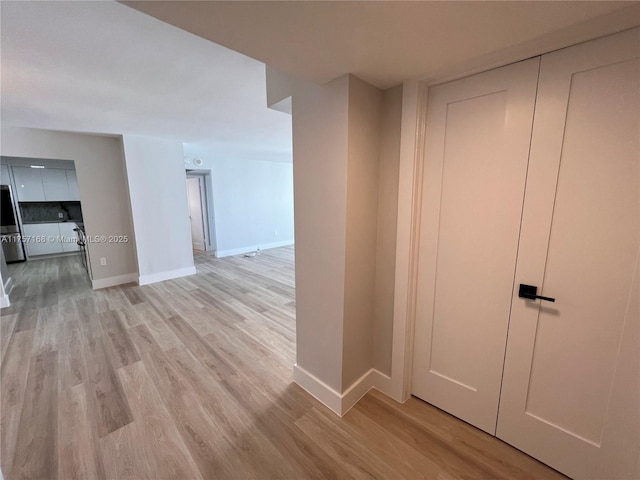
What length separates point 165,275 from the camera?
4562 mm

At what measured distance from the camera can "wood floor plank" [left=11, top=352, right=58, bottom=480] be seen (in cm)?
139

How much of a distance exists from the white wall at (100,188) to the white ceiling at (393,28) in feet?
13.8

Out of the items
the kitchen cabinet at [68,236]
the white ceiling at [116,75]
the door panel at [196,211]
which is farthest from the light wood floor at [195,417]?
the kitchen cabinet at [68,236]

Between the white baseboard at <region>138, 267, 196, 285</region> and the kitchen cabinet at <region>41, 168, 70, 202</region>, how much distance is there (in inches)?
180

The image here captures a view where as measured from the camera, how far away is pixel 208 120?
10.5 ft

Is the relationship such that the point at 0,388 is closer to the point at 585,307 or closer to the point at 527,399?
the point at 527,399

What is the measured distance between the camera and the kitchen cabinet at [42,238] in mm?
6031

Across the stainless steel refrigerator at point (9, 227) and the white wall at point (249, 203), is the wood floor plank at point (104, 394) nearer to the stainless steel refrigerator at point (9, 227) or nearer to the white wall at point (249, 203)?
the white wall at point (249, 203)

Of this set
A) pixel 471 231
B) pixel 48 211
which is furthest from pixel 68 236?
pixel 471 231

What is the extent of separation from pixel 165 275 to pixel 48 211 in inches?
193

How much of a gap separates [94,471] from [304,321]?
54.9 inches

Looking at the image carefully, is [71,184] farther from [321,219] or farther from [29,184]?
[321,219]

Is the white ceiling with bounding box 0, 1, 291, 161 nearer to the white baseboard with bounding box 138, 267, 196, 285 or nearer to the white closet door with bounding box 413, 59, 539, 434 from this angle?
the white closet door with bounding box 413, 59, 539, 434

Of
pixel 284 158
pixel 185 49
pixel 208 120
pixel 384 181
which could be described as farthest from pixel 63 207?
pixel 384 181
